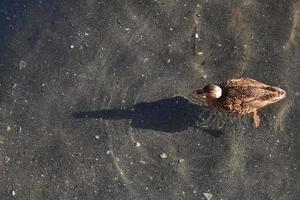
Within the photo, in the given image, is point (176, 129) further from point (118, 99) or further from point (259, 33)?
point (259, 33)

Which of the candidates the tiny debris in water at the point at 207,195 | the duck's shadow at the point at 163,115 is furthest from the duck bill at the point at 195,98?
the tiny debris in water at the point at 207,195

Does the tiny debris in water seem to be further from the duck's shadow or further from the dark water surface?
the duck's shadow

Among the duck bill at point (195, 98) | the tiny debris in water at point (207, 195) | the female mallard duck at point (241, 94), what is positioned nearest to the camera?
the female mallard duck at point (241, 94)

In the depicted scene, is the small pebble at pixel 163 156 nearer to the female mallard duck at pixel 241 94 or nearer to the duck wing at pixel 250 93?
the female mallard duck at pixel 241 94

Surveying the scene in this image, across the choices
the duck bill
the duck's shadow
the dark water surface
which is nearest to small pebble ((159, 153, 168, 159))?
the dark water surface

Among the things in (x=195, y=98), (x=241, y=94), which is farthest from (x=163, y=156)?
(x=241, y=94)

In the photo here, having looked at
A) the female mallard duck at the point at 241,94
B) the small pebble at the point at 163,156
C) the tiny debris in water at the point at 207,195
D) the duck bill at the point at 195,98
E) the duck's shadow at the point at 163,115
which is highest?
the female mallard duck at the point at 241,94

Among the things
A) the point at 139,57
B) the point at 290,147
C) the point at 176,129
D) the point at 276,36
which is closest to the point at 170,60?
the point at 139,57
